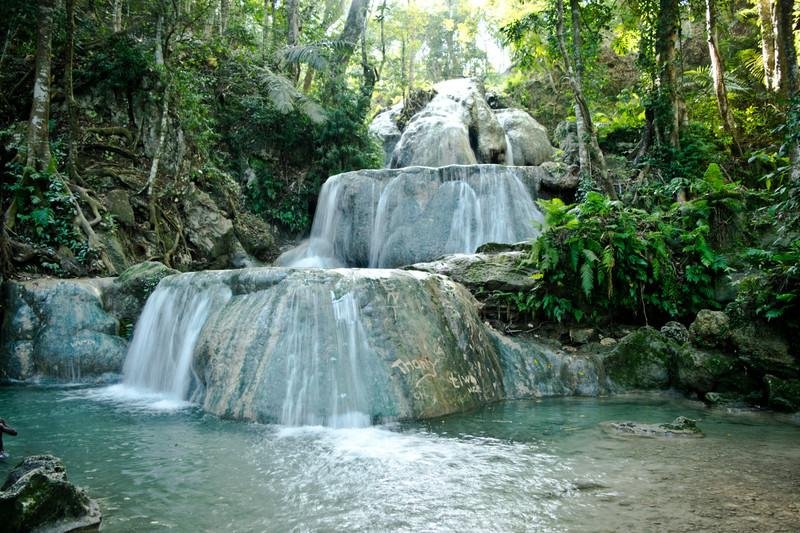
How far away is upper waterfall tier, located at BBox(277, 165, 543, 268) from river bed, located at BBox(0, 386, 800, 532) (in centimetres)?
564

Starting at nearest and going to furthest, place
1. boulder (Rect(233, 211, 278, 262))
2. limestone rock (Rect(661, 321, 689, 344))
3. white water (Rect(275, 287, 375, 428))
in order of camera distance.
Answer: white water (Rect(275, 287, 375, 428))
limestone rock (Rect(661, 321, 689, 344))
boulder (Rect(233, 211, 278, 262))

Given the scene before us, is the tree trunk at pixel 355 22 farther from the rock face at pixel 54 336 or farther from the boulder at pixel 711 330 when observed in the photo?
the boulder at pixel 711 330

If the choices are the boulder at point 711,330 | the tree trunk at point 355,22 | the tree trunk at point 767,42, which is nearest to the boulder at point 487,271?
the boulder at point 711,330

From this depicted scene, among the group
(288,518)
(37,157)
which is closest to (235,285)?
(288,518)

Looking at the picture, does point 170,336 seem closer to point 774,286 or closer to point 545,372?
point 545,372

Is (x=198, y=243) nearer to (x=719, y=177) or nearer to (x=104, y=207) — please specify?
(x=104, y=207)

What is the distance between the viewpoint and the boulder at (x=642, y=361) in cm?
659

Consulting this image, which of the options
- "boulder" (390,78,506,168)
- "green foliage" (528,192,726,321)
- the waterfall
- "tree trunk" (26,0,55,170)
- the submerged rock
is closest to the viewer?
the submerged rock

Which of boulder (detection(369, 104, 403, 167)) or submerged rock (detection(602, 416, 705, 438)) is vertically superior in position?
boulder (detection(369, 104, 403, 167))

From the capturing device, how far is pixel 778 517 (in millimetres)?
2699

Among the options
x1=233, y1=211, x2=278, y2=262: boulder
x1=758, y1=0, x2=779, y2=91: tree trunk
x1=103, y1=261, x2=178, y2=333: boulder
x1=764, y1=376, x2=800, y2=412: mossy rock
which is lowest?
x1=764, y1=376, x2=800, y2=412: mossy rock

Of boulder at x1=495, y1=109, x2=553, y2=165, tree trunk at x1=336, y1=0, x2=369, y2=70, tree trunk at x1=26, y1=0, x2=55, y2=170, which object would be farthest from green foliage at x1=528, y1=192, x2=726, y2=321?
tree trunk at x1=336, y1=0, x2=369, y2=70

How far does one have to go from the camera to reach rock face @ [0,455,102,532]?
8.60ft

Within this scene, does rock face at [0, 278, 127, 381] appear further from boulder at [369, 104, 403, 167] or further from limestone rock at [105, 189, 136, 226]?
boulder at [369, 104, 403, 167]
